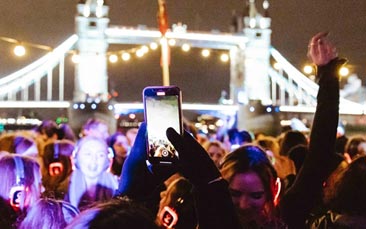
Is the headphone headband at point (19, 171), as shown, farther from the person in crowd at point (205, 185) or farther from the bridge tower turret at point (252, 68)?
the bridge tower turret at point (252, 68)

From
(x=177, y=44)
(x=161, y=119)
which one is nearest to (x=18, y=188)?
(x=161, y=119)

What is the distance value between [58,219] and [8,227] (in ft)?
1.64

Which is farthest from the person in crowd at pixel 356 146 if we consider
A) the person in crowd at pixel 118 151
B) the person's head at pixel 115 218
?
the person's head at pixel 115 218

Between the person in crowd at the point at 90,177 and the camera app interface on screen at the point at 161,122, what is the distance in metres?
1.91

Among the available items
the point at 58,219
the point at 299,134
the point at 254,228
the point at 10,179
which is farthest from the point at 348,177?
the point at 299,134

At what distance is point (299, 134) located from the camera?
20.6ft

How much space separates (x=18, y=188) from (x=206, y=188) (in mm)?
1820

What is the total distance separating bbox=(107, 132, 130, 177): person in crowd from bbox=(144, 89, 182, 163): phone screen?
140 inches

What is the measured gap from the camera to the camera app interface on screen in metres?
2.07

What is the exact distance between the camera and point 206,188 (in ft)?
5.72

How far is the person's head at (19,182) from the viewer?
328 cm

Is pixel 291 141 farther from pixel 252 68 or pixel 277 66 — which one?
pixel 277 66

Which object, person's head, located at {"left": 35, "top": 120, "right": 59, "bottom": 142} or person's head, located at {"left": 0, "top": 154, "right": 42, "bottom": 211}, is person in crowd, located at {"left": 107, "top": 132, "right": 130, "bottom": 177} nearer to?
person's head, located at {"left": 35, "top": 120, "right": 59, "bottom": 142}

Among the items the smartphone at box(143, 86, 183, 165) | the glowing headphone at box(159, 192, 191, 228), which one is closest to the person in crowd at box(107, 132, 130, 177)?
the glowing headphone at box(159, 192, 191, 228)
